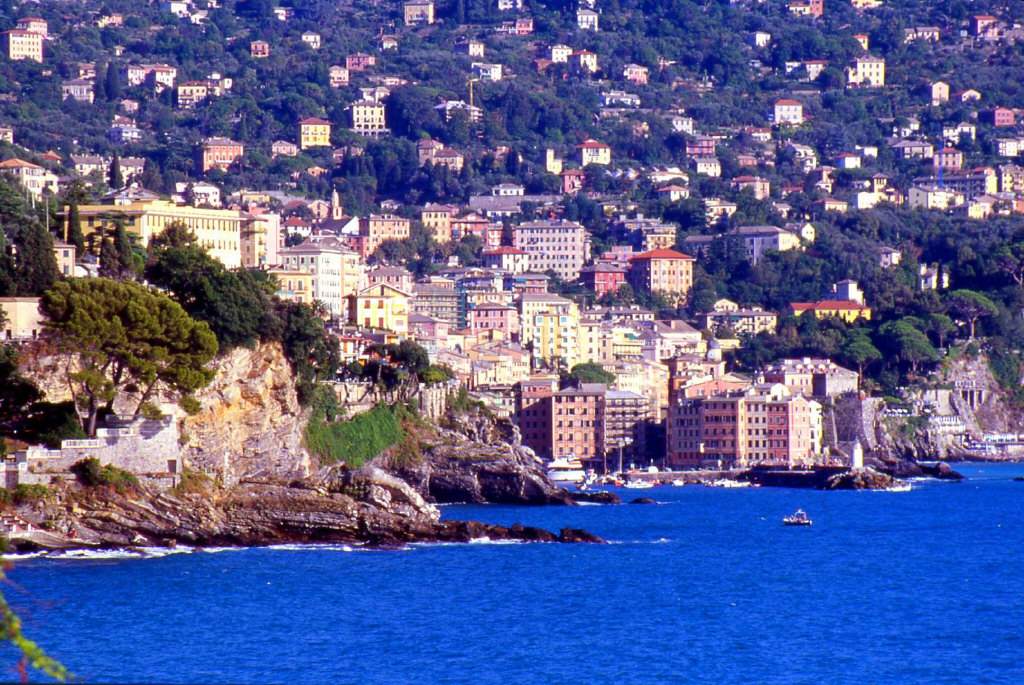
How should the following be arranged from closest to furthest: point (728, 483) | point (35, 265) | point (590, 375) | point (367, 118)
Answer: point (35, 265), point (728, 483), point (590, 375), point (367, 118)

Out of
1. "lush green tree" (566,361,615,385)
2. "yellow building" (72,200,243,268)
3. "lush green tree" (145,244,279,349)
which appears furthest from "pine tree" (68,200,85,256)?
"lush green tree" (566,361,615,385)

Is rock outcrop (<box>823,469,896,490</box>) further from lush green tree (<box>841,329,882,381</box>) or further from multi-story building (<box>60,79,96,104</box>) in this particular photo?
multi-story building (<box>60,79,96,104</box>)

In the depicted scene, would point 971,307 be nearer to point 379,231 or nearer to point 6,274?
point 379,231

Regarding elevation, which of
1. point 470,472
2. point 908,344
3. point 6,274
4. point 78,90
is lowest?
point 470,472

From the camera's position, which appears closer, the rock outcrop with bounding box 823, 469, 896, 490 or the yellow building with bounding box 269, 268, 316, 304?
the yellow building with bounding box 269, 268, 316, 304

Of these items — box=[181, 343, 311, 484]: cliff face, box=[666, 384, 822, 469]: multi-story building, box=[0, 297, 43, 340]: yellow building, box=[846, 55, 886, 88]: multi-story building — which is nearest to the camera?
box=[0, 297, 43, 340]: yellow building

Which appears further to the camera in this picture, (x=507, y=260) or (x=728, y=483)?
(x=507, y=260)

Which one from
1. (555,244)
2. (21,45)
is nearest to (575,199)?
(555,244)
